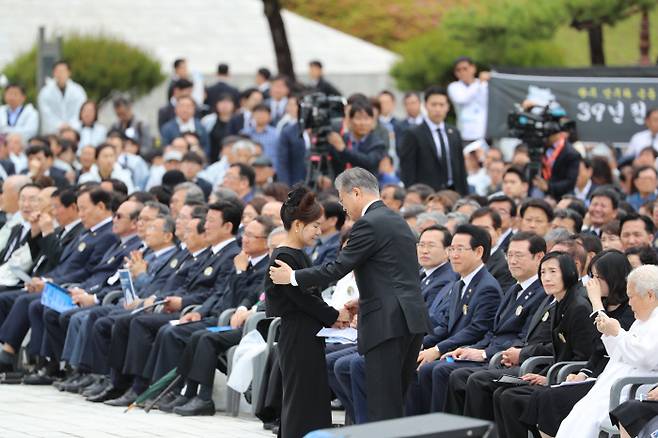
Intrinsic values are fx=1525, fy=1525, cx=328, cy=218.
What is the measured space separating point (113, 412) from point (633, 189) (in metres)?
5.80

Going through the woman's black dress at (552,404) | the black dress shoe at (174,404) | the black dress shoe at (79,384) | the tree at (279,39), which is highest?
the tree at (279,39)

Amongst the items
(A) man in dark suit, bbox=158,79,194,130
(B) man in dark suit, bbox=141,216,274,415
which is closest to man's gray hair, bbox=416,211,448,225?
(B) man in dark suit, bbox=141,216,274,415

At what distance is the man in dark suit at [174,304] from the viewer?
495 inches

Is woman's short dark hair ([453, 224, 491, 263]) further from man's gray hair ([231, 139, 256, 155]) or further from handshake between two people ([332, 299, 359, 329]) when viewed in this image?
man's gray hair ([231, 139, 256, 155])

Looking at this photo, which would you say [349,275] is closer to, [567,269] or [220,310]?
[220,310]

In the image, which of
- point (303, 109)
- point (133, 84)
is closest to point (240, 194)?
point (303, 109)

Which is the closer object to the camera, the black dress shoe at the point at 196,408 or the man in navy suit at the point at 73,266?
the black dress shoe at the point at 196,408

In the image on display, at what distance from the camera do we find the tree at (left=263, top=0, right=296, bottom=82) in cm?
3044

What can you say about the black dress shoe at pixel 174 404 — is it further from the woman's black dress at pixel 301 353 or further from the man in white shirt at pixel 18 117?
the man in white shirt at pixel 18 117

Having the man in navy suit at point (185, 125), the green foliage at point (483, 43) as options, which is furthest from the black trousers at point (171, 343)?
the green foliage at point (483, 43)

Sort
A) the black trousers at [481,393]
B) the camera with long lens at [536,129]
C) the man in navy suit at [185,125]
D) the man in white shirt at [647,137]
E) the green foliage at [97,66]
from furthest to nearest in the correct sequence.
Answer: the green foliage at [97,66] → the man in navy suit at [185,125] → the man in white shirt at [647,137] → the camera with long lens at [536,129] → the black trousers at [481,393]

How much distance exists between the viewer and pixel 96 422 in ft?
38.0

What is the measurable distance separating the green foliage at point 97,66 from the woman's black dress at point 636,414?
71.5 ft

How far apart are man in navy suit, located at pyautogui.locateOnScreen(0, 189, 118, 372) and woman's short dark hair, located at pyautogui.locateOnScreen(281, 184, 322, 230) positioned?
5.17 m
